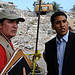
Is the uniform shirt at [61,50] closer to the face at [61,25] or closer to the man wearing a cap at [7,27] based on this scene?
the face at [61,25]

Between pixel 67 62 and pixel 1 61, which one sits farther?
pixel 67 62

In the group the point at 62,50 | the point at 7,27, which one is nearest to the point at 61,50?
the point at 62,50

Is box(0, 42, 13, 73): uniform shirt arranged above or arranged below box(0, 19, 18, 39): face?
below

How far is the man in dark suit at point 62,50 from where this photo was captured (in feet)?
4.69

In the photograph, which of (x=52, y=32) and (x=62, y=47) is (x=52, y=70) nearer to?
(x=62, y=47)

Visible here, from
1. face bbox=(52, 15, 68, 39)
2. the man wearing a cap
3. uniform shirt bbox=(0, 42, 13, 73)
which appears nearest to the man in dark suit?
face bbox=(52, 15, 68, 39)

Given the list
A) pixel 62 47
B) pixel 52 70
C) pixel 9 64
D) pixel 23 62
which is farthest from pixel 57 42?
pixel 9 64

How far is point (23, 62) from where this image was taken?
116 centimetres

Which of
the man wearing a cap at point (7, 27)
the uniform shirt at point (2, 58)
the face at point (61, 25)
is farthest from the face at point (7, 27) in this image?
the face at point (61, 25)

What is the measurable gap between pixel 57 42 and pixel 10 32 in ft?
2.29

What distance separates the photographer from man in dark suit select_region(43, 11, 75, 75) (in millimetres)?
1430

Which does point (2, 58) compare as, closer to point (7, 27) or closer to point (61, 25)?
point (7, 27)

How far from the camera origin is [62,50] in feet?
4.94

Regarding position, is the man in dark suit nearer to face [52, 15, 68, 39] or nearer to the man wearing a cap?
face [52, 15, 68, 39]
